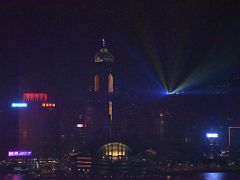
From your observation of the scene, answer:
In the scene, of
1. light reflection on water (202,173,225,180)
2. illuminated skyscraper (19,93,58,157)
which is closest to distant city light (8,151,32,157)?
illuminated skyscraper (19,93,58,157)

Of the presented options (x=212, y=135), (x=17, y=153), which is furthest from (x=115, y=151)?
(x=212, y=135)

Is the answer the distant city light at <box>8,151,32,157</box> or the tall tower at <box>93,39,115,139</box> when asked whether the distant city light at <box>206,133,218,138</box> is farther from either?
the distant city light at <box>8,151,32,157</box>

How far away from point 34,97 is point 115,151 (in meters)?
34.2

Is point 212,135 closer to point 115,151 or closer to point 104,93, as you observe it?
point 115,151

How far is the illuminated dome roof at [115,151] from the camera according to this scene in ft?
424

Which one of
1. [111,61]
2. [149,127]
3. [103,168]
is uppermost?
[111,61]

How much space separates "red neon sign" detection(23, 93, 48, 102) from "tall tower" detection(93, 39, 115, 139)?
1763 centimetres

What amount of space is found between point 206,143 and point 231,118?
11700 millimetres

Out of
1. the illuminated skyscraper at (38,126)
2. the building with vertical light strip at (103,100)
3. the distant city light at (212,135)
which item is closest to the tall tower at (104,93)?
the building with vertical light strip at (103,100)

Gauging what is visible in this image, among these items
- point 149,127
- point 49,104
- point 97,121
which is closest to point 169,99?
point 149,127

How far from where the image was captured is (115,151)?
132000mm

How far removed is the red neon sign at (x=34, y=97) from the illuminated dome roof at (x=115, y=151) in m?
29.0

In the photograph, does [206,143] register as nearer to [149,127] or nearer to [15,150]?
[149,127]

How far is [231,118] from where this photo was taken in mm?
149000
